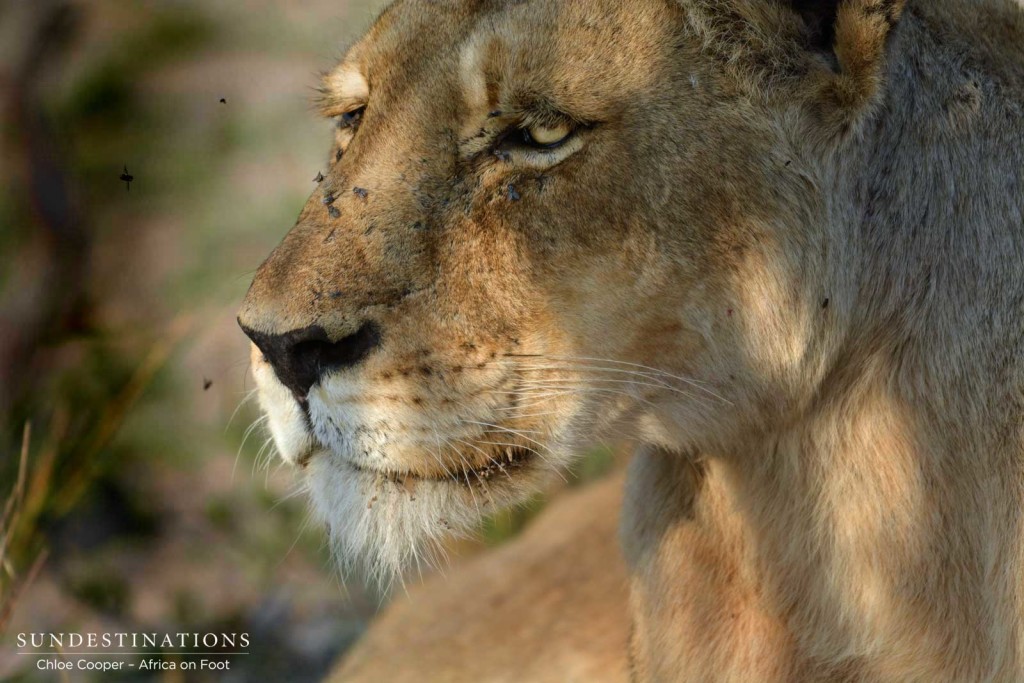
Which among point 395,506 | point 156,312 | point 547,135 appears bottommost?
point 156,312

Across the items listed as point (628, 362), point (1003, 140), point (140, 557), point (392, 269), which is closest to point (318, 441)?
point (392, 269)

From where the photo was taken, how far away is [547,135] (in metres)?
2.16

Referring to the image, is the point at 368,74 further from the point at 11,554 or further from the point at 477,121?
the point at 11,554

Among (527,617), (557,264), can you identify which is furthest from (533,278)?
(527,617)

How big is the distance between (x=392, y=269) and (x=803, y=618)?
3.25 ft

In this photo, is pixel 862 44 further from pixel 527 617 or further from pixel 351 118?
pixel 527 617

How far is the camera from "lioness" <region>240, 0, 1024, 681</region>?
6.89 feet

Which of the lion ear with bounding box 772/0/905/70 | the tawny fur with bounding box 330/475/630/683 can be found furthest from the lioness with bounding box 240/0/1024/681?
the tawny fur with bounding box 330/475/630/683

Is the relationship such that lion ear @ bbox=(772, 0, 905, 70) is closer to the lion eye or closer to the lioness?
the lioness

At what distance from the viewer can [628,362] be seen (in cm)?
214

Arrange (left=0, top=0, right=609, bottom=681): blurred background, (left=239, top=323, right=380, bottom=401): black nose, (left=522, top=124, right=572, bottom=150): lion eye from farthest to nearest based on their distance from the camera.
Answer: (left=0, top=0, right=609, bottom=681): blurred background
(left=522, top=124, right=572, bottom=150): lion eye
(left=239, top=323, right=380, bottom=401): black nose

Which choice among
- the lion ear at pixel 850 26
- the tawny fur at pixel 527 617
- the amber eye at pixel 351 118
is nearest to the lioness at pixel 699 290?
the lion ear at pixel 850 26

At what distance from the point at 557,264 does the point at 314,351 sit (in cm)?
43

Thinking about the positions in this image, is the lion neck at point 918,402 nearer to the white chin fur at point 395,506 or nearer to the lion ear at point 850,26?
the lion ear at point 850,26
